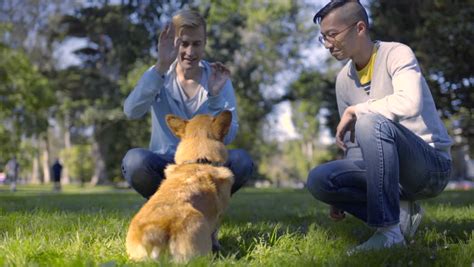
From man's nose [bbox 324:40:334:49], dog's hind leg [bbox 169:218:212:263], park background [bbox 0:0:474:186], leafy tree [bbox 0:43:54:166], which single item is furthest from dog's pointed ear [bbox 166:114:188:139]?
leafy tree [bbox 0:43:54:166]

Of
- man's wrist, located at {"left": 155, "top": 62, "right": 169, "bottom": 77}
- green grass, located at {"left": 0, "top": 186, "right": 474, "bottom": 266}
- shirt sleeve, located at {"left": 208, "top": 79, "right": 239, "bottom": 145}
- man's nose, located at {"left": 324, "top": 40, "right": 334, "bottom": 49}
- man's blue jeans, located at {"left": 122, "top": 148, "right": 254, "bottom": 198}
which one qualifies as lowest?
green grass, located at {"left": 0, "top": 186, "right": 474, "bottom": 266}

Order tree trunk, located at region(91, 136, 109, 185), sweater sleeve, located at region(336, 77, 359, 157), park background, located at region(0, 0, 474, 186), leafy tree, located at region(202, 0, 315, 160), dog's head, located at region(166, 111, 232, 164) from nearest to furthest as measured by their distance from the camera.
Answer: dog's head, located at region(166, 111, 232, 164)
sweater sleeve, located at region(336, 77, 359, 157)
park background, located at region(0, 0, 474, 186)
leafy tree, located at region(202, 0, 315, 160)
tree trunk, located at region(91, 136, 109, 185)

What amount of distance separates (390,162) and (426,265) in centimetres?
82

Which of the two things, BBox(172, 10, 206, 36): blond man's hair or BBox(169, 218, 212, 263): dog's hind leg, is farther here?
BBox(172, 10, 206, 36): blond man's hair

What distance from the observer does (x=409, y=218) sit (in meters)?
4.23

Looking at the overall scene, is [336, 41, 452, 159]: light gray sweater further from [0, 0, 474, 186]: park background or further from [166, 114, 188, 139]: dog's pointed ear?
[0, 0, 474, 186]: park background

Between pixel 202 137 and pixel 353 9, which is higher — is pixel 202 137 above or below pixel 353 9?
below

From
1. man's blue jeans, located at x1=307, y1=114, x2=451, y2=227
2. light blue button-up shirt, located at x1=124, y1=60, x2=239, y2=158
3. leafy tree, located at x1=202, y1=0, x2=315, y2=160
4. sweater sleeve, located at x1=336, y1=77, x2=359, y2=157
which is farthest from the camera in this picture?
leafy tree, located at x1=202, y1=0, x2=315, y2=160

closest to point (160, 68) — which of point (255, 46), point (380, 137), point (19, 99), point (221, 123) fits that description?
point (221, 123)

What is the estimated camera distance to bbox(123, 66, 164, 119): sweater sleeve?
4.61 meters

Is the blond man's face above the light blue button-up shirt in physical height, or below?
above

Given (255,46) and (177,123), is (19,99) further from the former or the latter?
(177,123)

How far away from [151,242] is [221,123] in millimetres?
1404

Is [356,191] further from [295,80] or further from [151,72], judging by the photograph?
[295,80]
